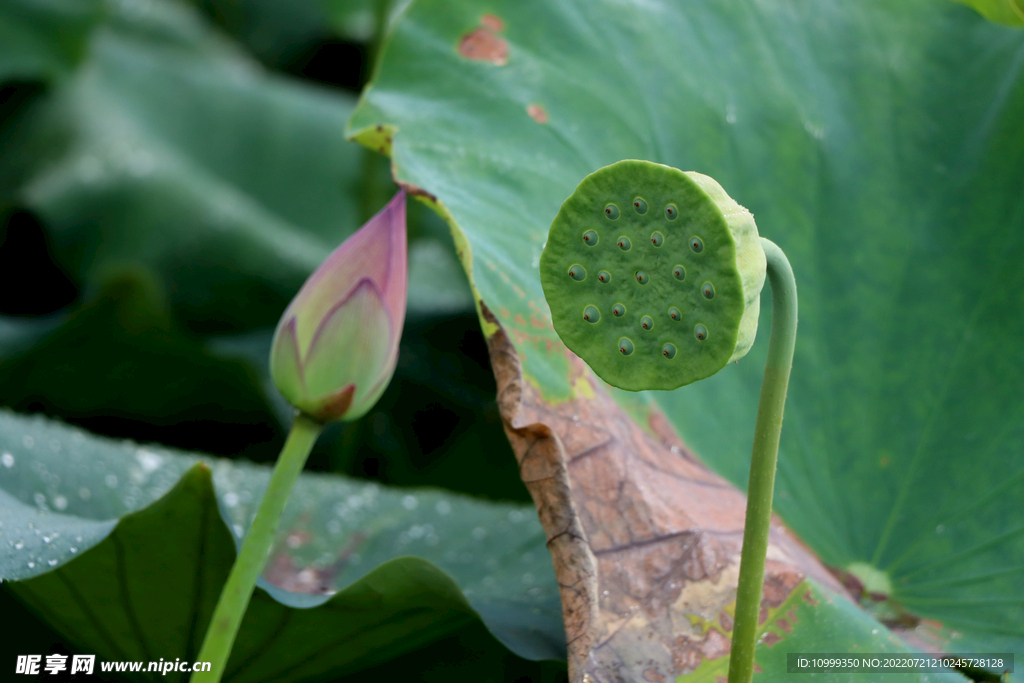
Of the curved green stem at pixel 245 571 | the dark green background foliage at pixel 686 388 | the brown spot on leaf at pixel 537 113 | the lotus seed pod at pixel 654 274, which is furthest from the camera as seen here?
the brown spot on leaf at pixel 537 113

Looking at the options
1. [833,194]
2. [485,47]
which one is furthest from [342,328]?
[833,194]

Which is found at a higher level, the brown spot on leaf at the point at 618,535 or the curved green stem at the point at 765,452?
the curved green stem at the point at 765,452

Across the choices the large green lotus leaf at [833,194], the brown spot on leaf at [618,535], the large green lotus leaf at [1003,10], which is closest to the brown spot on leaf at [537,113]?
the large green lotus leaf at [833,194]

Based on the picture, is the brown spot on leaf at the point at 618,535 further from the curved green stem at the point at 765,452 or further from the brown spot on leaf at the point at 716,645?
the curved green stem at the point at 765,452

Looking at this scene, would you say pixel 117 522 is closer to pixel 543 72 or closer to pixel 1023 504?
pixel 543 72

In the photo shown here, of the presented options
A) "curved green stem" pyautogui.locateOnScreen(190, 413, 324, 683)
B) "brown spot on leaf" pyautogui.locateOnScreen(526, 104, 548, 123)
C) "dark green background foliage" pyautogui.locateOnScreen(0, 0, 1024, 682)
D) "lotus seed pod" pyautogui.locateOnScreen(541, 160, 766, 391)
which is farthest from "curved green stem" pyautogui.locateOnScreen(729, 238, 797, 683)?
"brown spot on leaf" pyautogui.locateOnScreen(526, 104, 548, 123)

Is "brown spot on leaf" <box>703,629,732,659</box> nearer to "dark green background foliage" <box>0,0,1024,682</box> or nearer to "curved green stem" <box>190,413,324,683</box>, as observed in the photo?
"dark green background foliage" <box>0,0,1024,682</box>
